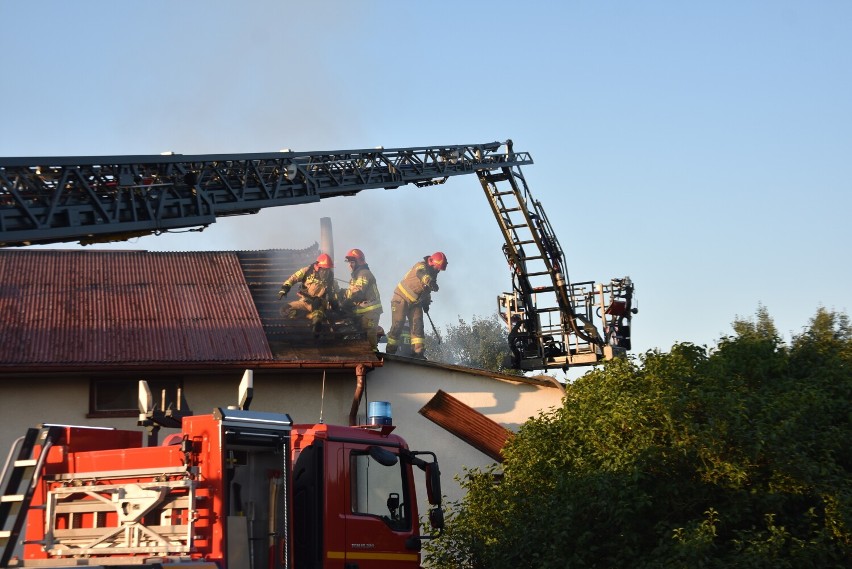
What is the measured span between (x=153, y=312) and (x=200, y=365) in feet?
6.89

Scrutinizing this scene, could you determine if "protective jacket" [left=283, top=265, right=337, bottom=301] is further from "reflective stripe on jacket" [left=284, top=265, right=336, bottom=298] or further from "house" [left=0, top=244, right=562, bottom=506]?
"house" [left=0, top=244, right=562, bottom=506]

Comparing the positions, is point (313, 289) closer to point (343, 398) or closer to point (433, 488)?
point (343, 398)

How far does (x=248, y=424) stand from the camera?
8.88m

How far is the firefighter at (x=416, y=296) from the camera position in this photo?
21312 millimetres

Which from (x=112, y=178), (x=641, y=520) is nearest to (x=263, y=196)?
(x=112, y=178)

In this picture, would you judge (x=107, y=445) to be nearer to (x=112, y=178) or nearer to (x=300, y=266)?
(x=112, y=178)

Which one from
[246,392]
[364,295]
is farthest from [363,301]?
[246,392]

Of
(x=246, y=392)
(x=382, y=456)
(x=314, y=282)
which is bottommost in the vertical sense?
(x=382, y=456)

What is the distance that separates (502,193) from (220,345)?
6.96m

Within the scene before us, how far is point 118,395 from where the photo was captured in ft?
52.4

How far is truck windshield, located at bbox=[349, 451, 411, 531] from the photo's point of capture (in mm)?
10133

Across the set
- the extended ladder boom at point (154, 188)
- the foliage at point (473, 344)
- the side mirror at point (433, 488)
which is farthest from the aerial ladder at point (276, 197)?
the foliage at point (473, 344)

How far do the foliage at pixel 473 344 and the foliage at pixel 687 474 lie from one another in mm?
27799

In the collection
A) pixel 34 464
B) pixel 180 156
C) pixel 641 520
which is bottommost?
pixel 641 520
